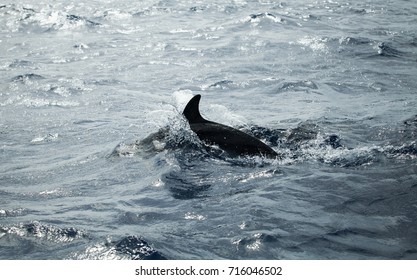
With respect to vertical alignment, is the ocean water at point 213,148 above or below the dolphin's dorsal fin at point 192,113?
below

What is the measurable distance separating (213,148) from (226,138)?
283mm

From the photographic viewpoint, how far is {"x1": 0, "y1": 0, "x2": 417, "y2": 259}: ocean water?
560cm

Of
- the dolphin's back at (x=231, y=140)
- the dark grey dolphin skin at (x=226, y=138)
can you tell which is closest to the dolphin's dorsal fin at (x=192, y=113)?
the dark grey dolphin skin at (x=226, y=138)

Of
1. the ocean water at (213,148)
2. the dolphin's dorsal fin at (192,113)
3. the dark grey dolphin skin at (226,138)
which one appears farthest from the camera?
the dolphin's dorsal fin at (192,113)

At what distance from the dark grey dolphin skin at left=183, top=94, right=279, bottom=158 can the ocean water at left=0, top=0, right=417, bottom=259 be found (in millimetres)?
156

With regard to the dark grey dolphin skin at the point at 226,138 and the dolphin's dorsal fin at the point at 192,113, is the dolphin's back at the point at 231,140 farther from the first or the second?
the dolphin's dorsal fin at the point at 192,113

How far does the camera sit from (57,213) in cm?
668

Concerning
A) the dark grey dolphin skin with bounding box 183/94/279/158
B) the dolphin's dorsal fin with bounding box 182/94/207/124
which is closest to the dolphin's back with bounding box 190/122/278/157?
the dark grey dolphin skin with bounding box 183/94/279/158

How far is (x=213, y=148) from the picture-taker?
8.58m

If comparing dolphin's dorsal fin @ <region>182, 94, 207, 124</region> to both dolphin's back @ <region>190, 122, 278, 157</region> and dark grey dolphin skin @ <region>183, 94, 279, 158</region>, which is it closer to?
dark grey dolphin skin @ <region>183, 94, 279, 158</region>

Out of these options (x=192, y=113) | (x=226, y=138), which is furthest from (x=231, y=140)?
(x=192, y=113)

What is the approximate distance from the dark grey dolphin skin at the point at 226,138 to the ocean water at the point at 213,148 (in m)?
0.16

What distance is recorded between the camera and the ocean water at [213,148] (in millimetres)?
5602
